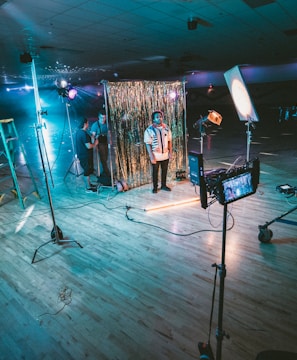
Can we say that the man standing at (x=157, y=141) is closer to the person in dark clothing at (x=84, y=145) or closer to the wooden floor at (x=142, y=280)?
the wooden floor at (x=142, y=280)

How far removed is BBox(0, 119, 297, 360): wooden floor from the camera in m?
2.21

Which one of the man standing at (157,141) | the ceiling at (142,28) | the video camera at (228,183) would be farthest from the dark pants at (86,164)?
the video camera at (228,183)

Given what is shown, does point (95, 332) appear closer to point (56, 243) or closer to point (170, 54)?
point (56, 243)

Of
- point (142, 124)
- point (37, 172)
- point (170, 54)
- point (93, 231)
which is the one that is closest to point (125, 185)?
point (142, 124)

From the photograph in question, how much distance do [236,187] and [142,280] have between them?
5.36 feet

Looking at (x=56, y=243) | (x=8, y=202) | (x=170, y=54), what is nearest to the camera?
(x=56, y=243)

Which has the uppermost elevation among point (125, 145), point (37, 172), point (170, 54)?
point (170, 54)

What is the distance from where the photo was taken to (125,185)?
5.67 meters

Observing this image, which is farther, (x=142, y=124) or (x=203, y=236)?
(x=142, y=124)

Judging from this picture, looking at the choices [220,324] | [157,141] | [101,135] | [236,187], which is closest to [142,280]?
[220,324]

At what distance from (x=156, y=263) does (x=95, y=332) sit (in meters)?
1.13

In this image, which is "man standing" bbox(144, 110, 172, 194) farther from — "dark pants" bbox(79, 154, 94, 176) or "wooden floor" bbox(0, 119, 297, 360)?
"dark pants" bbox(79, 154, 94, 176)

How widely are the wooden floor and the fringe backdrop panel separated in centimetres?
92

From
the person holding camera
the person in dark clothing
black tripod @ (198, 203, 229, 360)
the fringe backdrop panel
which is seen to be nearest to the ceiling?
the fringe backdrop panel
